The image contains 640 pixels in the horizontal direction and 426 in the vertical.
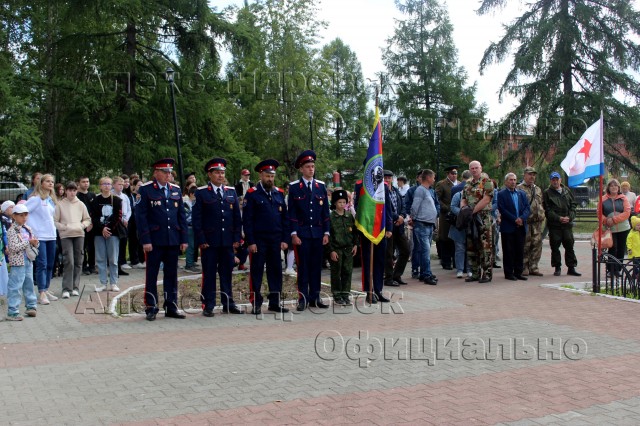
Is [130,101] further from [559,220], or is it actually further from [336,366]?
[336,366]

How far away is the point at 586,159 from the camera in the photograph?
1116cm

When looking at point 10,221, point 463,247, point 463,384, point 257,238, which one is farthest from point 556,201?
point 10,221

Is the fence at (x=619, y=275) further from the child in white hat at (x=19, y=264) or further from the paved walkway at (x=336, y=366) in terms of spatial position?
the child in white hat at (x=19, y=264)

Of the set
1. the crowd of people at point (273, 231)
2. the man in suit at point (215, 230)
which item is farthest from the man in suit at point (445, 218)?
the man in suit at point (215, 230)

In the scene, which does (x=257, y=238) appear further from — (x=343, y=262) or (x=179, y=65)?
(x=179, y=65)

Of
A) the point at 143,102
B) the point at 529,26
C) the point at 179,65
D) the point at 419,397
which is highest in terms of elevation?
the point at 529,26

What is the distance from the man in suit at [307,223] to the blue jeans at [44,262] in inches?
156

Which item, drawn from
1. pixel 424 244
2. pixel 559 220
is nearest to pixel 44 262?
pixel 424 244

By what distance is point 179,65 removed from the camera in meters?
25.2

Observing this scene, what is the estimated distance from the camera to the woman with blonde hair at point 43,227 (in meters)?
10.3

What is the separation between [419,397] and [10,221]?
273 inches

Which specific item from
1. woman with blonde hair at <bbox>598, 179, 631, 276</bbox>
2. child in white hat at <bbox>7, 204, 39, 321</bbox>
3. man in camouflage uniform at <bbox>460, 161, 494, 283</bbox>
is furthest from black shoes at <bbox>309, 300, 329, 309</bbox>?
woman with blonde hair at <bbox>598, 179, 631, 276</bbox>

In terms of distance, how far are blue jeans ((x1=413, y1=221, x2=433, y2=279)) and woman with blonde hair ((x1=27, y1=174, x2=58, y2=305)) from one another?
6.52 metres

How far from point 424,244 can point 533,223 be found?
2462mm
